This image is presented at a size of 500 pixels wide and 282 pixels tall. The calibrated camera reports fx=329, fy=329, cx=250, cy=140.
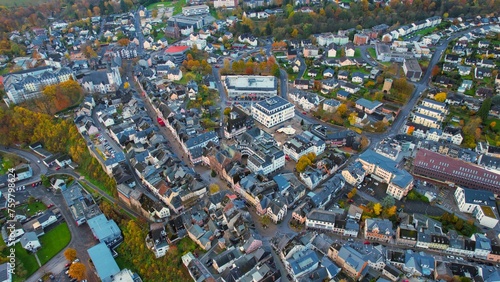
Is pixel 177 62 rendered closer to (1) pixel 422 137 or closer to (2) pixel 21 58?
(2) pixel 21 58

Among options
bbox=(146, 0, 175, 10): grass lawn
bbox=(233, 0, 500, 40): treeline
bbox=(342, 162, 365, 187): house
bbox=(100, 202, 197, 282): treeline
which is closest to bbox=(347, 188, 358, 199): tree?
bbox=(342, 162, 365, 187): house

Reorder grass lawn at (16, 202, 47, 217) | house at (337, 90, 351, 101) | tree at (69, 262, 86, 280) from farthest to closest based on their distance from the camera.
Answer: house at (337, 90, 351, 101) → grass lawn at (16, 202, 47, 217) → tree at (69, 262, 86, 280)

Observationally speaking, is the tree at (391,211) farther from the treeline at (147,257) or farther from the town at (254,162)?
the treeline at (147,257)

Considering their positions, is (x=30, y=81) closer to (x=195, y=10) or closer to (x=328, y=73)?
(x=328, y=73)

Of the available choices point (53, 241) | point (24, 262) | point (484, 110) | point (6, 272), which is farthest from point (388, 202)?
point (6, 272)

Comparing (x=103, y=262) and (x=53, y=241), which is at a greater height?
(x=103, y=262)

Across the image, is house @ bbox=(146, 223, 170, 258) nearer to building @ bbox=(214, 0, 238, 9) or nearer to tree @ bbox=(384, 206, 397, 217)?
tree @ bbox=(384, 206, 397, 217)

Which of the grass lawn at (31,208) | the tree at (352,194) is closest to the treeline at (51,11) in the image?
the grass lawn at (31,208)
